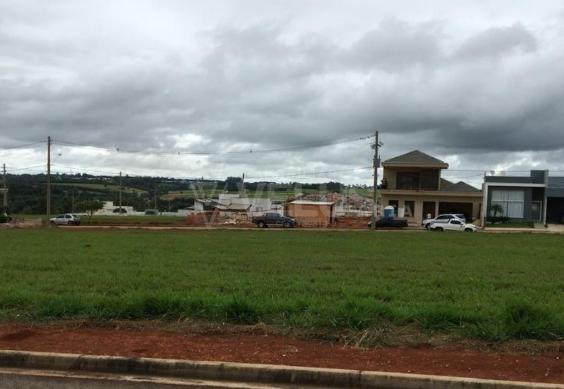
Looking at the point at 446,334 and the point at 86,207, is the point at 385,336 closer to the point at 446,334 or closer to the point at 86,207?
the point at 446,334

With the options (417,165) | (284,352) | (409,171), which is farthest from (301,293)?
(409,171)

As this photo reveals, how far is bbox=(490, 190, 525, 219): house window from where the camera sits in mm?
73125

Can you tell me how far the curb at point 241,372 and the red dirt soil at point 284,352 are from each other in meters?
0.24

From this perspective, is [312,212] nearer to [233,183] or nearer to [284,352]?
[233,183]

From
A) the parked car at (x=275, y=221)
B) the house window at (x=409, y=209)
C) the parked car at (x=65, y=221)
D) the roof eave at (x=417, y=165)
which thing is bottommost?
the parked car at (x=65, y=221)

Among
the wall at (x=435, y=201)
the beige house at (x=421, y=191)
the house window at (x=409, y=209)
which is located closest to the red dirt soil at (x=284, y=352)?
the beige house at (x=421, y=191)

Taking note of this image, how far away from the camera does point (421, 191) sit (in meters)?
73.4

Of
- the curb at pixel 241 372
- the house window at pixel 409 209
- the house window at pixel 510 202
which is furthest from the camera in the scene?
the house window at pixel 409 209

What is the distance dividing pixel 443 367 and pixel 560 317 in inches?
105

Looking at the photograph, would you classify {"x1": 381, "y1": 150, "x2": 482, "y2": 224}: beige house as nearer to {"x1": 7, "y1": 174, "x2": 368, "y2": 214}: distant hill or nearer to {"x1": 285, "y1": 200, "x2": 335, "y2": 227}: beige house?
{"x1": 285, "y1": 200, "x2": 335, "y2": 227}: beige house

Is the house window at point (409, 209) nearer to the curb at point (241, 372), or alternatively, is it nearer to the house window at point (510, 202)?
the house window at point (510, 202)

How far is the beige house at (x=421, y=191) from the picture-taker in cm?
7344

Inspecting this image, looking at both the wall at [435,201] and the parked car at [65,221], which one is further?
the wall at [435,201]

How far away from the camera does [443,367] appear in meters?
6.51
